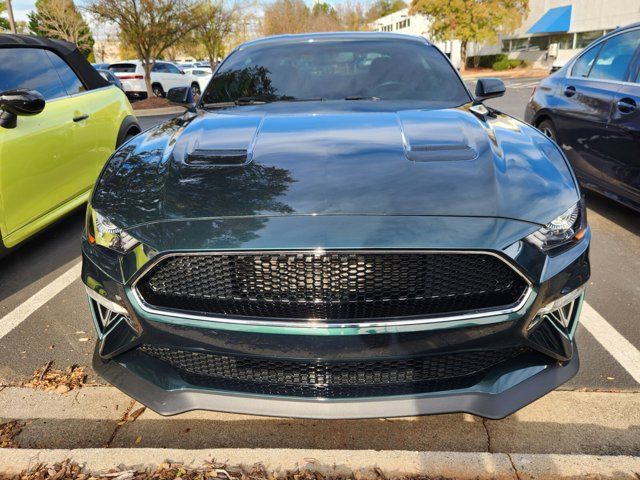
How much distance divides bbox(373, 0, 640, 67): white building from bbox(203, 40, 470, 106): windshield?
30122mm

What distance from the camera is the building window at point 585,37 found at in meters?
33.9

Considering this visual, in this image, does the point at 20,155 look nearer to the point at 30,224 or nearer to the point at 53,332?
the point at 30,224

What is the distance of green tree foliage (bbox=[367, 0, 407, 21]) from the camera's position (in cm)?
7919

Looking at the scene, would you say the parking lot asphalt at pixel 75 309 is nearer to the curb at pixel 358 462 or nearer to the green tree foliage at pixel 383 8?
the curb at pixel 358 462

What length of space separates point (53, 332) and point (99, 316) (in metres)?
1.22

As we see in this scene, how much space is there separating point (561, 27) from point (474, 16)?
5803mm

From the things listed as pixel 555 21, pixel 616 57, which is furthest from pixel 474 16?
pixel 616 57

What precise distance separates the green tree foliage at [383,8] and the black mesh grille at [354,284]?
268 ft

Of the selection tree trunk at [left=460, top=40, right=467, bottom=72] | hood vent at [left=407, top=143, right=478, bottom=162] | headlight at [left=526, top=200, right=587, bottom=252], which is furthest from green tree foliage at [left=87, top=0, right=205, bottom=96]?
tree trunk at [left=460, top=40, right=467, bottom=72]

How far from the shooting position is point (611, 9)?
106 ft

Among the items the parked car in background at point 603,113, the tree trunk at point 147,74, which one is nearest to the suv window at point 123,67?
the tree trunk at point 147,74

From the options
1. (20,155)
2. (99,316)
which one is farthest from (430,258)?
(20,155)

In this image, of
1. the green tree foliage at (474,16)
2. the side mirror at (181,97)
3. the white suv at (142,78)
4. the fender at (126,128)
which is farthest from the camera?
the green tree foliage at (474,16)

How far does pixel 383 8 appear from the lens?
3585 inches
